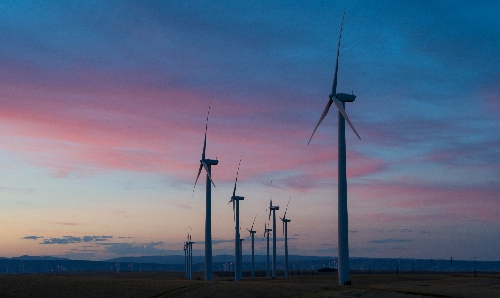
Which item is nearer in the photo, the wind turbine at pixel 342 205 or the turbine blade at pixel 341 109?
the wind turbine at pixel 342 205

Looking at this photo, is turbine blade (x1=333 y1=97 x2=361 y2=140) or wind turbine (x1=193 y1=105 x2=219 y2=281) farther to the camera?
wind turbine (x1=193 y1=105 x2=219 y2=281)

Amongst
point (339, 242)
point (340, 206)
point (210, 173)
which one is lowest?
point (339, 242)

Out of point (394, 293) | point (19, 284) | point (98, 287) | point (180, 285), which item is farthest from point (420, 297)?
point (19, 284)

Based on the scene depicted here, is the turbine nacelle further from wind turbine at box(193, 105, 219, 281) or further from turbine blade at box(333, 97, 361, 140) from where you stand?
wind turbine at box(193, 105, 219, 281)

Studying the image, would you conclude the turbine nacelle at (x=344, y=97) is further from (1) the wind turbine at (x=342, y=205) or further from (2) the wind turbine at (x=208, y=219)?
(2) the wind turbine at (x=208, y=219)

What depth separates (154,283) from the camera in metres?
100

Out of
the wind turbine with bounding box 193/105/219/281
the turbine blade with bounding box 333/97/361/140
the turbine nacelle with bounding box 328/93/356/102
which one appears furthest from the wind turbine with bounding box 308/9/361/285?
the wind turbine with bounding box 193/105/219/281

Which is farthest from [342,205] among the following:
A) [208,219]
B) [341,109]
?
[208,219]

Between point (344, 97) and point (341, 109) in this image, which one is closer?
Answer: point (341, 109)

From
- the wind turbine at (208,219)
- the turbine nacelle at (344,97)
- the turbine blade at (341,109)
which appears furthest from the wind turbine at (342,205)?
the wind turbine at (208,219)

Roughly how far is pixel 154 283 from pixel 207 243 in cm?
2737

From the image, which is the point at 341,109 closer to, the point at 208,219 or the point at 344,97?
the point at 344,97

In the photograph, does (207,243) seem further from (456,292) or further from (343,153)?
(456,292)

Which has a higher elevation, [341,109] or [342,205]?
Answer: [341,109]
